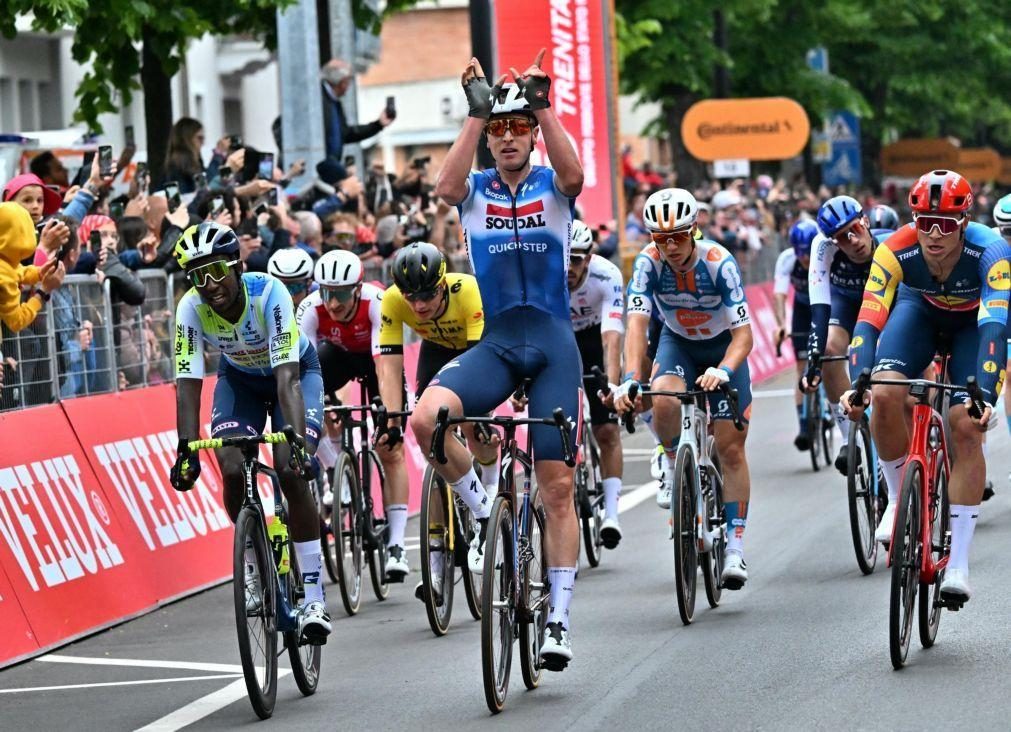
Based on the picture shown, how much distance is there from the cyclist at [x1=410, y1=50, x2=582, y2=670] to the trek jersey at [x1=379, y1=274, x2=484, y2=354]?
2123 millimetres

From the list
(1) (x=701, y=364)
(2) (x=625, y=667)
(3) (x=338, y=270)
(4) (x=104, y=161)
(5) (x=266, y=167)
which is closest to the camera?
(2) (x=625, y=667)

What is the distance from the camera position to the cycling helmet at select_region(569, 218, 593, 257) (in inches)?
516

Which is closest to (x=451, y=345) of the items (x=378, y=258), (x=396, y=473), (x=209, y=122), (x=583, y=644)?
(x=396, y=473)

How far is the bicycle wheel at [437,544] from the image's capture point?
35.4ft

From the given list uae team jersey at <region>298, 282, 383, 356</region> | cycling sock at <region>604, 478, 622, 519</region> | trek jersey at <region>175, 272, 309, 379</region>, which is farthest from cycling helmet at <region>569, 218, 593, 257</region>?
trek jersey at <region>175, 272, 309, 379</region>

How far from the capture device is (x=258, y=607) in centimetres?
902

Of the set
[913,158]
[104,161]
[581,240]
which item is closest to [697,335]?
[581,240]

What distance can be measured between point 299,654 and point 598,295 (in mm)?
4749

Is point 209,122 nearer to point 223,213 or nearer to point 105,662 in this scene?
point 223,213

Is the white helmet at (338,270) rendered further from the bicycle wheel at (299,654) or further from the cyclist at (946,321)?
the cyclist at (946,321)

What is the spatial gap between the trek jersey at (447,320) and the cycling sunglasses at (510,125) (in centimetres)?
233

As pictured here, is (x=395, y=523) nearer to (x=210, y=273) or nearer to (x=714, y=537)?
(x=714, y=537)

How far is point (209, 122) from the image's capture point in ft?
120

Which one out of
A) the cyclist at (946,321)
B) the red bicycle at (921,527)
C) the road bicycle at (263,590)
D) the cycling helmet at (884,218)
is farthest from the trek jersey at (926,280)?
the cycling helmet at (884,218)
